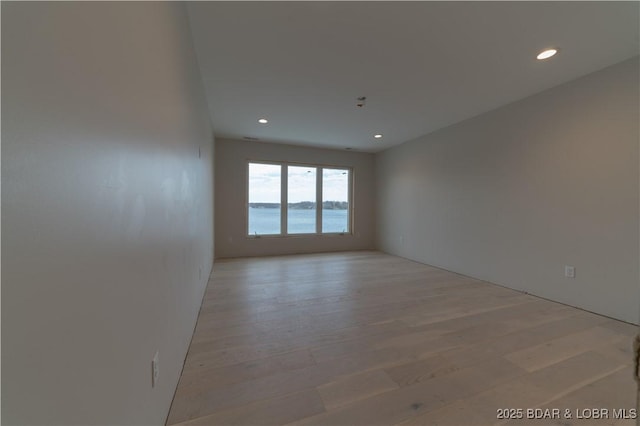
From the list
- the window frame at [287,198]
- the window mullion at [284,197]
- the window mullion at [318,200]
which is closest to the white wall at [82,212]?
the window frame at [287,198]

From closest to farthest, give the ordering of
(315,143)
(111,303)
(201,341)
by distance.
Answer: (111,303) < (201,341) < (315,143)

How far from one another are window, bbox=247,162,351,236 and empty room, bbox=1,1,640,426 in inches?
43.5

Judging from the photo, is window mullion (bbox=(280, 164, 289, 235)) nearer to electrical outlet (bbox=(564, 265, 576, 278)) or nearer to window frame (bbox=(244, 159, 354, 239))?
window frame (bbox=(244, 159, 354, 239))

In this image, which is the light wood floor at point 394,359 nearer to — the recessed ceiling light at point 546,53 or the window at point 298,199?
the recessed ceiling light at point 546,53

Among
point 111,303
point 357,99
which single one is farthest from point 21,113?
point 357,99

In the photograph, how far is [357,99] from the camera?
3.23m

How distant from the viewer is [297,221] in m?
5.88

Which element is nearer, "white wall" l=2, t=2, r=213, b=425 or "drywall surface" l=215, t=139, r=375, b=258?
"white wall" l=2, t=2, r=213, b=425

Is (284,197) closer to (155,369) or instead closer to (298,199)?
(298,199)

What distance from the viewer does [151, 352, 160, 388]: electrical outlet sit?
3.46 ft

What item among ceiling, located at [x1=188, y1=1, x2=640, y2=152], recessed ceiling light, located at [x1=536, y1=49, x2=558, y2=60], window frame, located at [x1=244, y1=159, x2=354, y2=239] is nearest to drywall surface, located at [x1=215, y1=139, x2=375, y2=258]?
window frame, located at [x1=244, y1=159, x2=354, y2=239]

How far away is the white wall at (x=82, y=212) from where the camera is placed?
1.30ft

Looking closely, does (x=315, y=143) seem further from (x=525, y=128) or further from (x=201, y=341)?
(x=201, y=341)

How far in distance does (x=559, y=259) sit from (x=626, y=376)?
1568 millimetres
